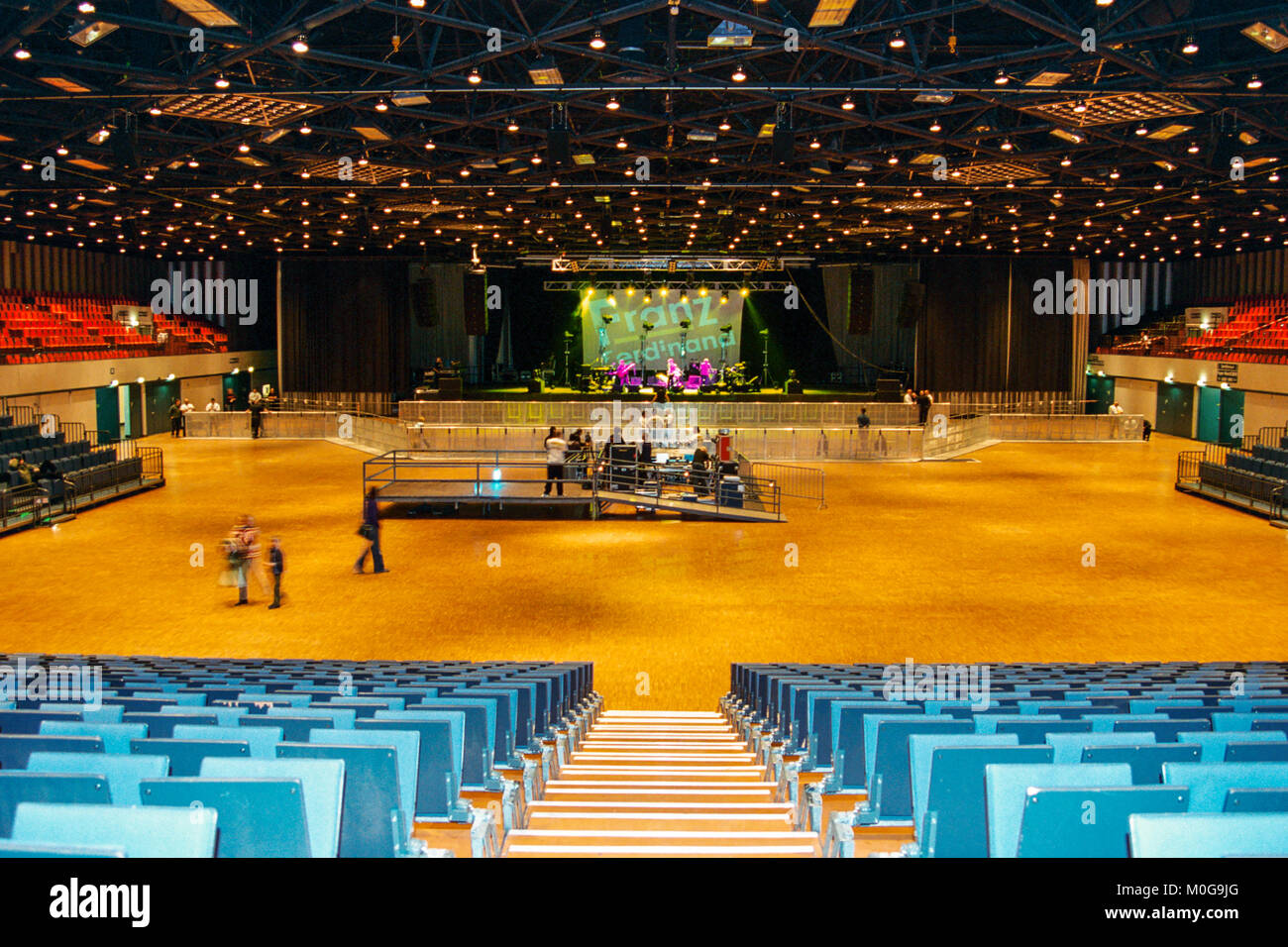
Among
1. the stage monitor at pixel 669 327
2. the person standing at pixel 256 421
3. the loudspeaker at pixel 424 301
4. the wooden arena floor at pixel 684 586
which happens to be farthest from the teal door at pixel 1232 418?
the person standing at pixel 256 421

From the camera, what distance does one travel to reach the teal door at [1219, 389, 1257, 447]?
3838cm

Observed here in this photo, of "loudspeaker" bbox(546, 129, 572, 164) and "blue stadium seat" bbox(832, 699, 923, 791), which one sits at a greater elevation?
"loudspeaker" bbox(546, 129, 572, 164)

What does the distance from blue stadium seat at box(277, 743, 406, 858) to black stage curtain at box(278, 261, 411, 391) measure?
4345cm

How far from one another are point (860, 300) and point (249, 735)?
3762cm

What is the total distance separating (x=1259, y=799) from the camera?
118 inches

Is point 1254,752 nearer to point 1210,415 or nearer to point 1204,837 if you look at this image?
point 1204,837

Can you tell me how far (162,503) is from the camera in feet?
79.8

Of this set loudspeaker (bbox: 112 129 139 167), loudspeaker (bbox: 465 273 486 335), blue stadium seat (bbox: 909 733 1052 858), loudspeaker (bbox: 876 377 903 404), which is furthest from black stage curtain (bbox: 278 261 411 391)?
blue stadium seat (bbox: 909 733 1052 858)

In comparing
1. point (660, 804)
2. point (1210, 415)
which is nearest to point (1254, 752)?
point (660, 804)

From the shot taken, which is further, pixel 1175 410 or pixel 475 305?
pixel 1175 410

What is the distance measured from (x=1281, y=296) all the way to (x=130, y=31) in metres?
43.2

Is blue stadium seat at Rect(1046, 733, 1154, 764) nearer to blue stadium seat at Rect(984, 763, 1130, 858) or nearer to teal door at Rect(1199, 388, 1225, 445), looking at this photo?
blue stadium seat at Rect(984, 763, 1130, 858)

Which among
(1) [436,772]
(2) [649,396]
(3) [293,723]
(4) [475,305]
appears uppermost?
(4) [475,305]
